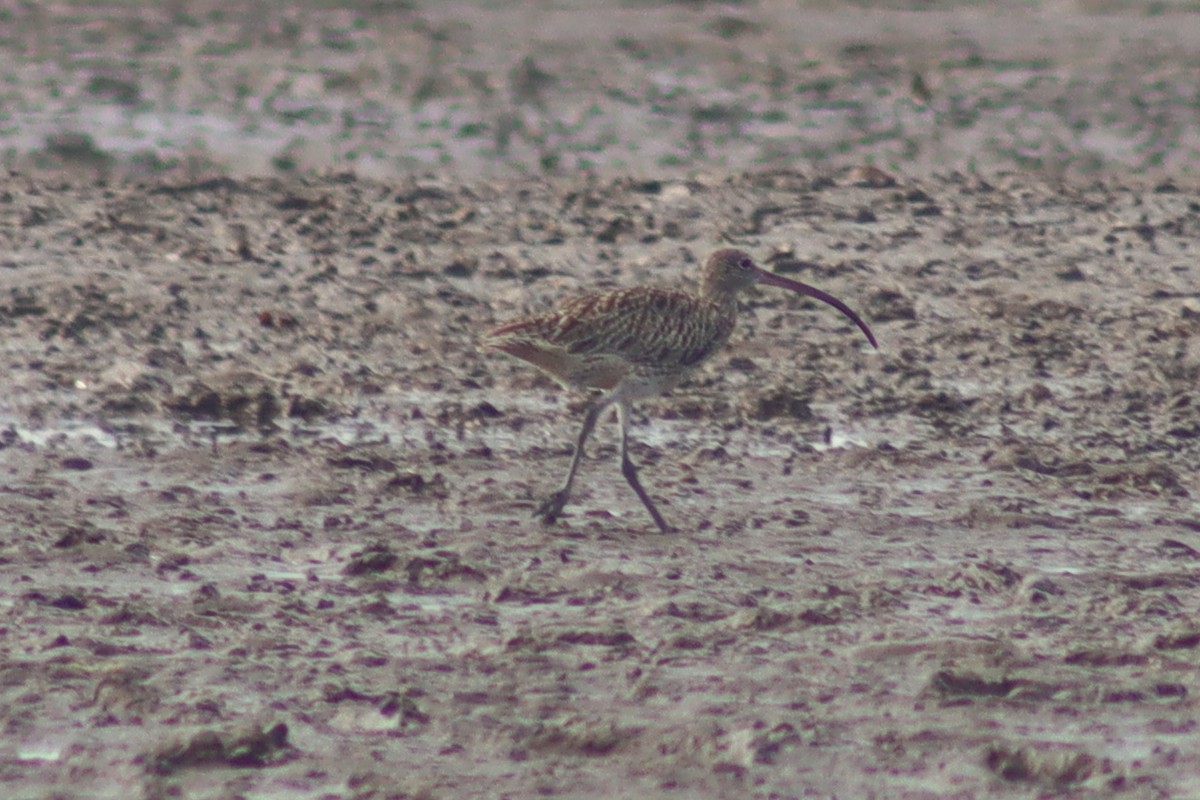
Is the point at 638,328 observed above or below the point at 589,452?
above

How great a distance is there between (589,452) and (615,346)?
0.80m

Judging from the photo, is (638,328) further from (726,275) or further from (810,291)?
(810,291)

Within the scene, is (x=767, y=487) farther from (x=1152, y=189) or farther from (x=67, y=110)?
(x=67, y=110)

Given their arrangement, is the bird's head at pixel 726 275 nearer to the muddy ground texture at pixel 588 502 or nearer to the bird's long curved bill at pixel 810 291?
the bird's long curved bill at pixel 810 291

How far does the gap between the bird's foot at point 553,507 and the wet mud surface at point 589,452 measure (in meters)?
0.08

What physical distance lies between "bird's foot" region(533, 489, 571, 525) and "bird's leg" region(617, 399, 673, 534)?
0.22m

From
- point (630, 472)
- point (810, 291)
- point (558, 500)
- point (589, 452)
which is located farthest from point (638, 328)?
point (810, 291)

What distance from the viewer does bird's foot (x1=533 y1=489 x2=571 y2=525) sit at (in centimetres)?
772

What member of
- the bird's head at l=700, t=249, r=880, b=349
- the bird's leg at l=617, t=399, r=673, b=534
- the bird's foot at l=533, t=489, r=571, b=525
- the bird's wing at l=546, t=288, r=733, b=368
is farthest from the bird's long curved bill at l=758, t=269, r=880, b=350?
the bird's foot at l=533, t=489, r=571, b=525

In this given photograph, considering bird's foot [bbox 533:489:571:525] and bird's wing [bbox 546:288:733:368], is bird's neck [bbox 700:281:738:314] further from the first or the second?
bird's foot [bbox 533:489:571:525]

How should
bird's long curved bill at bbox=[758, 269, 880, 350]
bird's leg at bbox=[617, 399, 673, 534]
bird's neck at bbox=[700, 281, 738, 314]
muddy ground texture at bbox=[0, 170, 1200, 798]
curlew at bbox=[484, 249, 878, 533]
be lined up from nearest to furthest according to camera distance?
1. muddy ground texture at bbox=[0, 170, 1200, 798]
2. bird's leg at bbox=[617, 399, 673, 534]
3. curlew at bbox=[484, 249, 878, 533]
4. bird's neck at bbox=[700, 281, 738, 314]
5. bird's long curved bill at bbox=[758, 269, 880, 350]

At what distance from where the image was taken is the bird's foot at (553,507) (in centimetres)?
772

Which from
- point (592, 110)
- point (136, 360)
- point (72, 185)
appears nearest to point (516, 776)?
point (136, 360)

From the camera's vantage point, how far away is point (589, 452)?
870 centimetres
